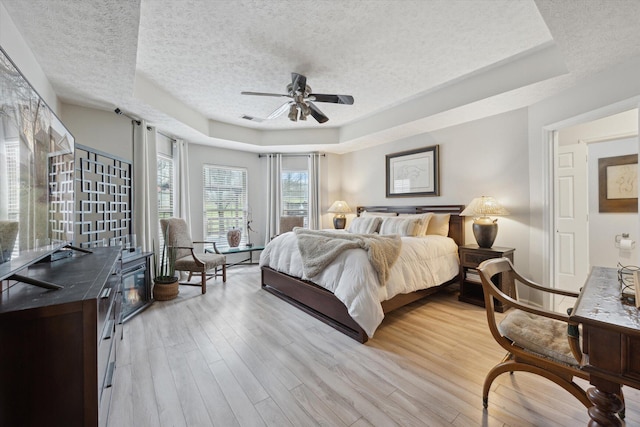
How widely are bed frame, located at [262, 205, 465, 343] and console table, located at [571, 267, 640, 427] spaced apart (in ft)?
4.99

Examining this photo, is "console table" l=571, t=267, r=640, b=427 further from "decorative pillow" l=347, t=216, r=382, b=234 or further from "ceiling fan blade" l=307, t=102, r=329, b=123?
"decorative pillow" l=347, t=216, r=382, b=234

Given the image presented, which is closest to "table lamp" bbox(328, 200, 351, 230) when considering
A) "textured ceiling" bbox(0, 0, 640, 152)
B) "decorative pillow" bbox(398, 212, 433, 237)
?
"decorative pillow" bbox(398, 212, 433, 237)

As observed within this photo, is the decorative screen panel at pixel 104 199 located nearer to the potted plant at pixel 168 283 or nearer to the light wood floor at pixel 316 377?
the potted plant at pixel 168 283

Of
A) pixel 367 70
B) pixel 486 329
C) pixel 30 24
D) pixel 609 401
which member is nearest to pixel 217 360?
pixel 609 401

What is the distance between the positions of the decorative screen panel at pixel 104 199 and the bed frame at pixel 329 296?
1.92 m

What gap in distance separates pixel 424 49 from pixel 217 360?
3388 mm

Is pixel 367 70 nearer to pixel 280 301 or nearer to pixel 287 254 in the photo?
pixel 287 254

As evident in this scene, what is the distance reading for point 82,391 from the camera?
1041 mm

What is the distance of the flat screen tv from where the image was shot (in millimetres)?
1131

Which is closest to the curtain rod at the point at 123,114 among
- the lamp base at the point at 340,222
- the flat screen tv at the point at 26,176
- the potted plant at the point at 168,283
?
the flat screen tv at the point at 26,176

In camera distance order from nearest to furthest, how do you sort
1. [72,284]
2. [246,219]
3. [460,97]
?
1. [72,284]
2. [460,97]
3. [246,219]

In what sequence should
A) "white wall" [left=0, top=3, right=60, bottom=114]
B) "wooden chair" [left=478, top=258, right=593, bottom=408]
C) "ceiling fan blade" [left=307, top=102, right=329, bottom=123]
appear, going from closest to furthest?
1. "wooden chair" [left=478, top=258, right=593, bottom=408]
2. "white wall" [left=0, top=3, right=60, bottom=114]
3. "ceiling fan blade" [left=307, top=102, right=329, bottom=123]

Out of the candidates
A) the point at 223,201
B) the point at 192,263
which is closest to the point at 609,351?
the point at 192,263

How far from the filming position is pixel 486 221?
10.7 ft
